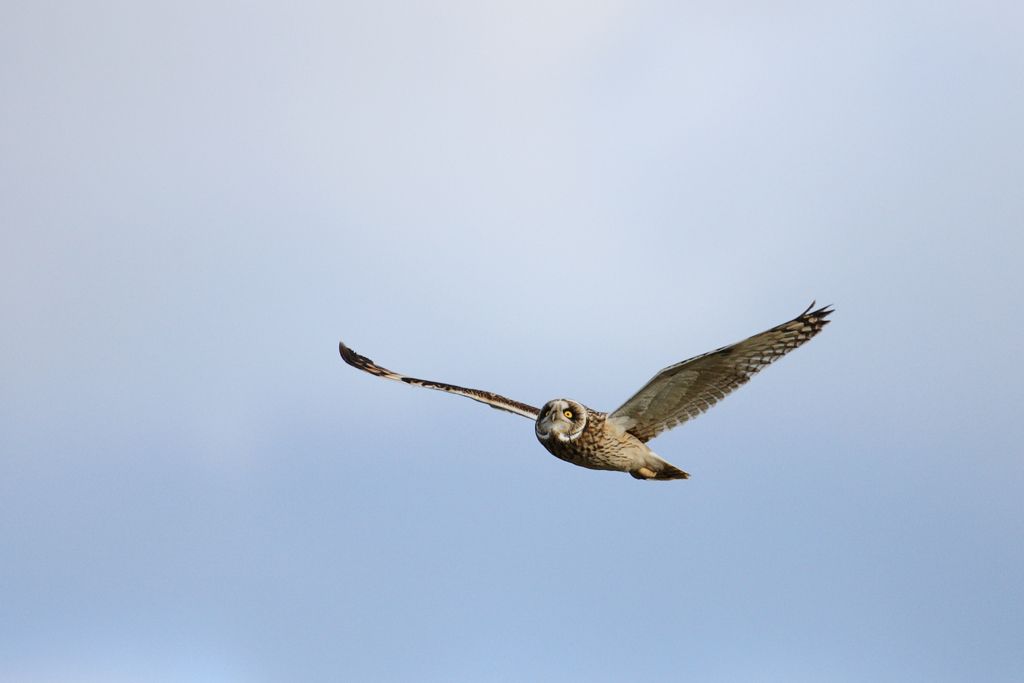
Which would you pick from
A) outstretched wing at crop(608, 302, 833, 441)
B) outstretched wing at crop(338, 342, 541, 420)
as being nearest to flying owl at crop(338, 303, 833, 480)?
outstretched wing at crop(608, 302, 833, 441)

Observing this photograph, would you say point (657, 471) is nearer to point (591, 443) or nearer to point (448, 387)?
point (591, 443)

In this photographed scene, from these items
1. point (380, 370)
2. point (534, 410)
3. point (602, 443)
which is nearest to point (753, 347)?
point (602, 443)

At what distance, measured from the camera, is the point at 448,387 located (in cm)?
2327

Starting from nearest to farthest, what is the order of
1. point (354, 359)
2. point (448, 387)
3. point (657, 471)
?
point (657, 471)
point (448, 387)
point (354, 359)

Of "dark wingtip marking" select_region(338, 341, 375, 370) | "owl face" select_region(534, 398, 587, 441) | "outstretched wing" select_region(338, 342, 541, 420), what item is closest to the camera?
"owl face" select_region(534, 398, 587, 441)

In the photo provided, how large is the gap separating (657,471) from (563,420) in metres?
1.78

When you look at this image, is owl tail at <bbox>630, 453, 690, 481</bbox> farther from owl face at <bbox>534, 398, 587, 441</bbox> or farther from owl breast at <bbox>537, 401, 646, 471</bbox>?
owl face at <bbox>534, 398, 587, 441</bbox>

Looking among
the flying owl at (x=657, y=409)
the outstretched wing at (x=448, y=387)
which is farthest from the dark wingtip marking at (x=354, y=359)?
the flying owl at (x=657, y=409)

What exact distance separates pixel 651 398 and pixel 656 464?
139 centimetres

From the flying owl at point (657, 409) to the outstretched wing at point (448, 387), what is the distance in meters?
0.78

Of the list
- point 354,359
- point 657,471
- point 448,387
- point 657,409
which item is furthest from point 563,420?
point 354,359

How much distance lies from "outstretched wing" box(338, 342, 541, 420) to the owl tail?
5.55ft

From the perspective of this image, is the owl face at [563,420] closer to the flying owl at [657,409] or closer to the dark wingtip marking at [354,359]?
the flying owl at [657,409]

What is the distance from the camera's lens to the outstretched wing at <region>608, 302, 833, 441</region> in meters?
18.3
